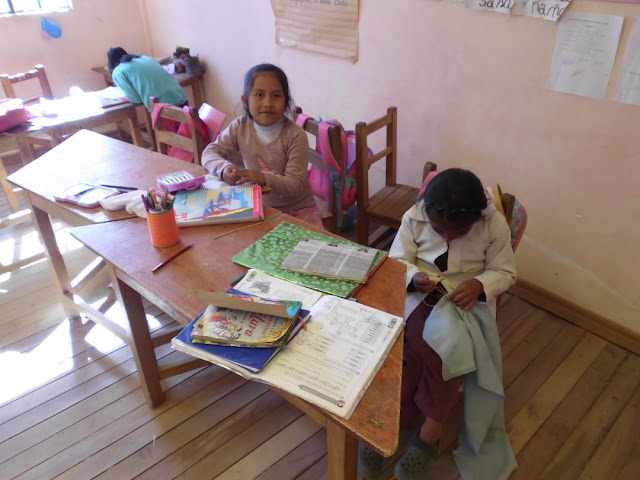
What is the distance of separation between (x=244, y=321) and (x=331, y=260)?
33 centimetres

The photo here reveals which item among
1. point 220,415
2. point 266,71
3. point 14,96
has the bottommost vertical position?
point 220,415

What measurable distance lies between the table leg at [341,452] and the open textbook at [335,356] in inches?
4.0

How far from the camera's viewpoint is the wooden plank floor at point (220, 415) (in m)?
1.61

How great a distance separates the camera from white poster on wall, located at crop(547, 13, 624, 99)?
1.76m

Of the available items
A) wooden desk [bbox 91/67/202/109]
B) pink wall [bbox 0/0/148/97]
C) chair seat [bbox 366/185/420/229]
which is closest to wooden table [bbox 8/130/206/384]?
chair seat [bbox 366/185/420/229]

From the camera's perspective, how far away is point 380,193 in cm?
241

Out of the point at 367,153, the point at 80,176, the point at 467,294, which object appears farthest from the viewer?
the point at 367,153

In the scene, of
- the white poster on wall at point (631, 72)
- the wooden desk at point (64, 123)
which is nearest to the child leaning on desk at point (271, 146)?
the white poster on wall at point (631, 72)

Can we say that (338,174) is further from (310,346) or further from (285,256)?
(310,346)

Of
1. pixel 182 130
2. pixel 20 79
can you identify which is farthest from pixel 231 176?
pixel 20 79

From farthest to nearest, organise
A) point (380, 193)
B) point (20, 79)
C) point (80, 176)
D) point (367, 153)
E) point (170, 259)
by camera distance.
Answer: point (20, 79)
point (380, 193)
point (367, 153)
point (80, 176)
point (170, 259)

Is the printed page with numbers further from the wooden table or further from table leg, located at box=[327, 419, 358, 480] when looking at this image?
the wooden table

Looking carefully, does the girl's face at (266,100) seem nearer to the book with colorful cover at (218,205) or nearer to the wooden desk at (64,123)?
the book with colorful cover at (218,205)

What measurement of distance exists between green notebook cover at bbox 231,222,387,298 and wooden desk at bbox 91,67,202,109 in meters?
2.73
